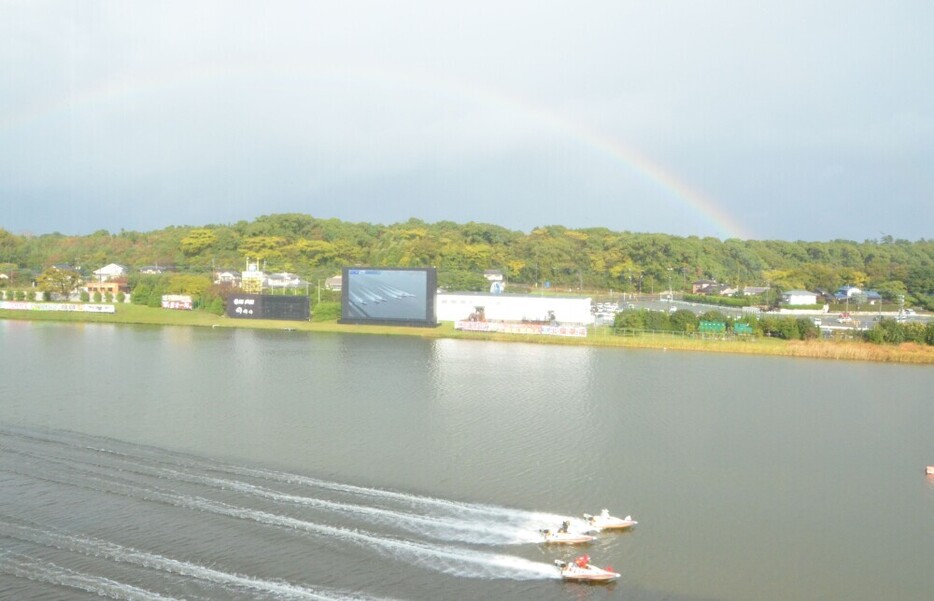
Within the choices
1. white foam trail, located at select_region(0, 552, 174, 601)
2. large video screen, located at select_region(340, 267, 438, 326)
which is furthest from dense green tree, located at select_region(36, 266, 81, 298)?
white foam trail, located at select_region(0, 552, 174, 601)

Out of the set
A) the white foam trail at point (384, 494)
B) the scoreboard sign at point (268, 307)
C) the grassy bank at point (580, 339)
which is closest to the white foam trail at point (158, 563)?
the white foam trail at point (384, 494)

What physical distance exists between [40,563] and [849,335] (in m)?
33.5

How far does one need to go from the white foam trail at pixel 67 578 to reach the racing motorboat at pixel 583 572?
15.7ft

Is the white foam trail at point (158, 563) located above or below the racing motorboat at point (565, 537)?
below

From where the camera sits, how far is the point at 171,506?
11930mm

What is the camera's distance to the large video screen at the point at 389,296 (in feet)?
128

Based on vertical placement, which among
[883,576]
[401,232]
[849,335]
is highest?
[401,232]

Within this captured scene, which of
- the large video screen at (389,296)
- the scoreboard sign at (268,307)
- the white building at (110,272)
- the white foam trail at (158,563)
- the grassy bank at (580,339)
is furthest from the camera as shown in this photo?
the white building at (110,272)

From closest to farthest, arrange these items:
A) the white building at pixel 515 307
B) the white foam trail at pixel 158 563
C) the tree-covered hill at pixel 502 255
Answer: the white foam trail at pixel 158 563, the white building at pixel 515 307, the tree-covered hill at pixel 502 255

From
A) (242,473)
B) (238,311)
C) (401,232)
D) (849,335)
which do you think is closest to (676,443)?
(242,473)

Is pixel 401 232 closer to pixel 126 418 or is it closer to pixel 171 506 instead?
pixel 126 418

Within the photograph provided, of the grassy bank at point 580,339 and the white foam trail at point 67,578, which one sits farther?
the grassy bank at point 580,339

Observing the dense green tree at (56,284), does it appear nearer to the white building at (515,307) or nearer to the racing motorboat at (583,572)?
the white building at (515,307)

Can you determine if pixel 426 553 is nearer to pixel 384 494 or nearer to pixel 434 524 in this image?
pixel 434 524
